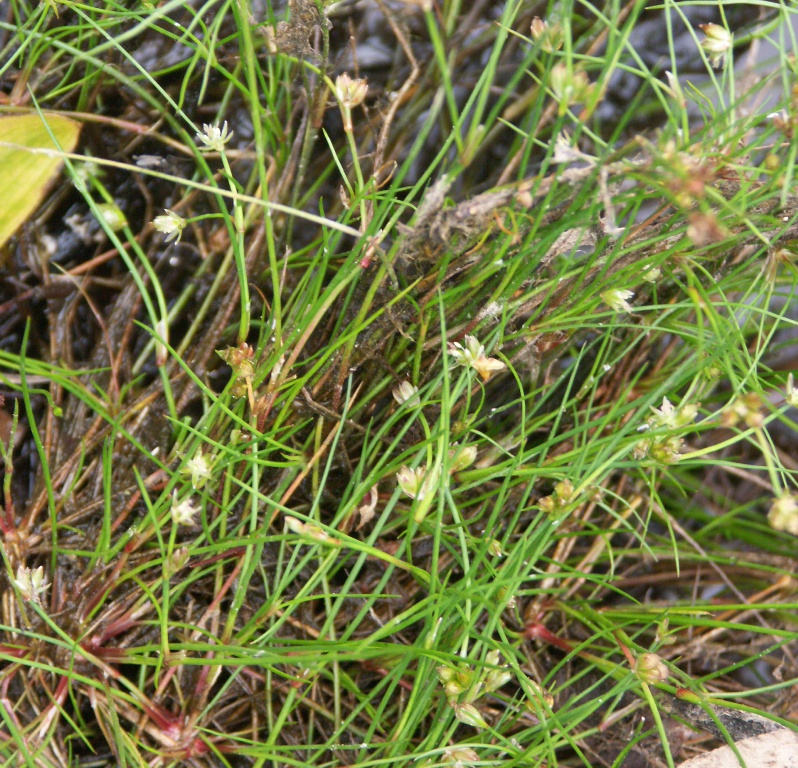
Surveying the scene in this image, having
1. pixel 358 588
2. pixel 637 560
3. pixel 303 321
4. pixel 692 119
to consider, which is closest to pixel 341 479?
pixel 358 588

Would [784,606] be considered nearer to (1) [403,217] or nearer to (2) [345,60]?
(1) [403,217]

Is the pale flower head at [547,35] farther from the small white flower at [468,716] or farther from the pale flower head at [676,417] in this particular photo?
the small white flower at [468,716]

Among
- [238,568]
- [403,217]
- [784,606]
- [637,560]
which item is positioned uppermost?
[403,217]

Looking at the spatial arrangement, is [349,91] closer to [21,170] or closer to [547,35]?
[547,35]

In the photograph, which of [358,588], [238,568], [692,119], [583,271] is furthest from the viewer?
[692,119]

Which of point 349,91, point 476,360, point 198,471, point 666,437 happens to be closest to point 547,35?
point 349,91

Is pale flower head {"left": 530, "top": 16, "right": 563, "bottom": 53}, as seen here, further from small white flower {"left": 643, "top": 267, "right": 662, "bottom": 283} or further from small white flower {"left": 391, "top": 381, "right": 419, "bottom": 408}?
small white flower {"left": 391, "top": 381, "right": 419, "bottom": 408}

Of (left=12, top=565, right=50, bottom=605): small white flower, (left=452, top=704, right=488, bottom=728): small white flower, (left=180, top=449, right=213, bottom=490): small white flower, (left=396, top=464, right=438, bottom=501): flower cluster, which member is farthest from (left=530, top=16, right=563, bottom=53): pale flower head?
(left=12, top=565, right=50, bottom=605): small white flower

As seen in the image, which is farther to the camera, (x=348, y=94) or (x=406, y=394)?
(x=406, y=394)
